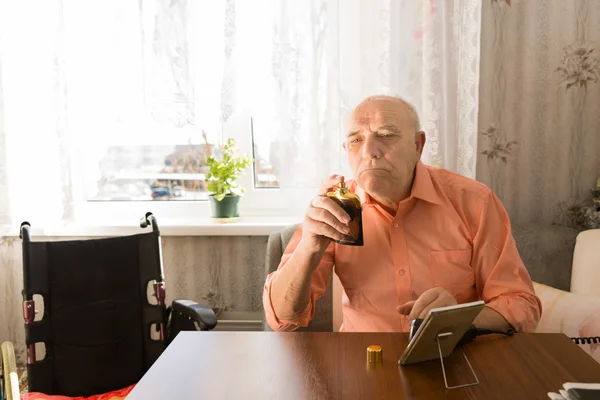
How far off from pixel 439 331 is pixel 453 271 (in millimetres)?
589

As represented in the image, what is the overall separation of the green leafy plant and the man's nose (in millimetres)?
1075

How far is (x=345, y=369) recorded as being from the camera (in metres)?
1.14

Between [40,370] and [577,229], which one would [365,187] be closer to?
[577,229]

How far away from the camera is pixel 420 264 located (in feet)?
5.50

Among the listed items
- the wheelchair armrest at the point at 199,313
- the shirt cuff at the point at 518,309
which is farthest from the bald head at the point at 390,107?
the wheelchair armrest at the point at 199,313

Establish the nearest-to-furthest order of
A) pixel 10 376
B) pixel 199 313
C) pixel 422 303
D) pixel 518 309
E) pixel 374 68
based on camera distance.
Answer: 1. pixel 10 376
2. pixel 422 303
3. pixel 518 309
4. pixel 199 313
5. pixel 374 68

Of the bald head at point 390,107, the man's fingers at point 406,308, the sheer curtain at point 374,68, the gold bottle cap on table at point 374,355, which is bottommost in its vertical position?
the gold bottle cap on table at point 374,355

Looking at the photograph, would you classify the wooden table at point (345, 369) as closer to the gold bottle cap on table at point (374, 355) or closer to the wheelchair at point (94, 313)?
the gold bottle cap on table at point (374, 355)

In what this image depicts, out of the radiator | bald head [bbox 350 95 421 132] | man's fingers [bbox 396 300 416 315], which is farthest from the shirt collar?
the radiator

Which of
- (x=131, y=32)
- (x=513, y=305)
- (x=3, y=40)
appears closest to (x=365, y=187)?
(x=513, y=305)

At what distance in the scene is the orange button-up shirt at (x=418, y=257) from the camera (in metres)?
1.65

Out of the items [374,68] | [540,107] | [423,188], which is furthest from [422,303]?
[540,107]

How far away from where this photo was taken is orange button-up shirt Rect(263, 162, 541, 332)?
1.65 m

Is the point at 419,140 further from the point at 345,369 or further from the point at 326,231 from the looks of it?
the point at 345,369
